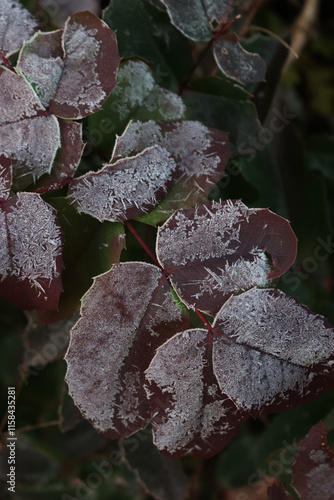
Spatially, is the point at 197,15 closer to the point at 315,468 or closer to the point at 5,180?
the point at 5,180

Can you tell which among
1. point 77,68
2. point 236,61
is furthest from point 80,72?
point 236,61

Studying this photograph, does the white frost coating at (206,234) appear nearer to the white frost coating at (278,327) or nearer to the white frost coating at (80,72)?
the white frost coating at (278,327)

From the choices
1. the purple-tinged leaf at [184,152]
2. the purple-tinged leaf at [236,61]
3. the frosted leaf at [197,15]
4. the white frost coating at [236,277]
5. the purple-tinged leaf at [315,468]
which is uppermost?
the frosted leaf at [197,15]

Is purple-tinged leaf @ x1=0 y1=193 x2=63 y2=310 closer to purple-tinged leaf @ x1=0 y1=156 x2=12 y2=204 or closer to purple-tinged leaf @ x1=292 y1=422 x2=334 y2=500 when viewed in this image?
purple-tinged leaf @ x1=0 y1=156 x2=12 y2=204

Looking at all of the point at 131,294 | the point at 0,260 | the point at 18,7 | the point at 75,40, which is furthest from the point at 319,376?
the point at 18,7

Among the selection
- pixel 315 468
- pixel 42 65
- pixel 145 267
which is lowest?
A: pixel 315 468

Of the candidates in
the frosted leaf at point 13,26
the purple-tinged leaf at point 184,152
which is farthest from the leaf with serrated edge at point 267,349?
the frosted leaf at point 13,26
